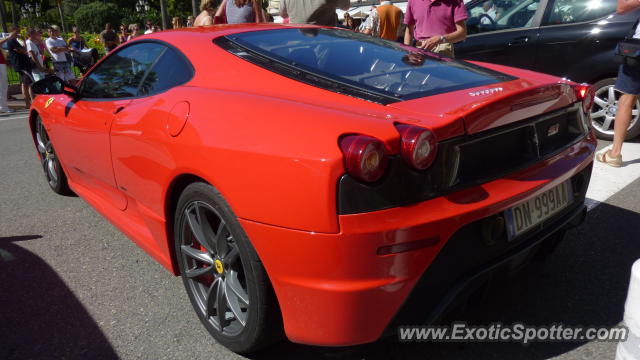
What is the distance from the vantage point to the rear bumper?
1.58 meters

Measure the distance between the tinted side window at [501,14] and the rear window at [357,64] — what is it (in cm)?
352

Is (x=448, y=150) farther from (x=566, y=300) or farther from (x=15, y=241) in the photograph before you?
(x=15, y=241)

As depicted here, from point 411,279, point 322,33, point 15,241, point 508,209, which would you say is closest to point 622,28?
point 322,33

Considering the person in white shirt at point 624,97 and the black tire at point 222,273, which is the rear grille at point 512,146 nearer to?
the black tire at point 222,273

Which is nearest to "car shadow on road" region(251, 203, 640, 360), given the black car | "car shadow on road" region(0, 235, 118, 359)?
"car shadow on road" region(0, 235, 118, 359)

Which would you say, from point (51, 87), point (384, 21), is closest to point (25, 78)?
point (384, 21)

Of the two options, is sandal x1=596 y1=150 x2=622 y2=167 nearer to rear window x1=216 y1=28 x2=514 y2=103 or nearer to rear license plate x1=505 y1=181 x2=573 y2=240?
rear window x1=216 y1=28 x2=514 y2=103

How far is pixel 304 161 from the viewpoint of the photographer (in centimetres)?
161

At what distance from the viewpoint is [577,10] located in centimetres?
539

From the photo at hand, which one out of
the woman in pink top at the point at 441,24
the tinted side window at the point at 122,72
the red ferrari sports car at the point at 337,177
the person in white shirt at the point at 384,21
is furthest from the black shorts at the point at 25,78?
the red ferrari sports car at the point at 337,177

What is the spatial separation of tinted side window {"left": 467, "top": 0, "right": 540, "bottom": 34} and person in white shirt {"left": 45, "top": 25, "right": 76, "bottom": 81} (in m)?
9.96

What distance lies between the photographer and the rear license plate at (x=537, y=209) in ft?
6.06

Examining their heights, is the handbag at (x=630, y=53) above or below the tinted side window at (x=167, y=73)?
below

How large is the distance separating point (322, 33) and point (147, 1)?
2959 inches
